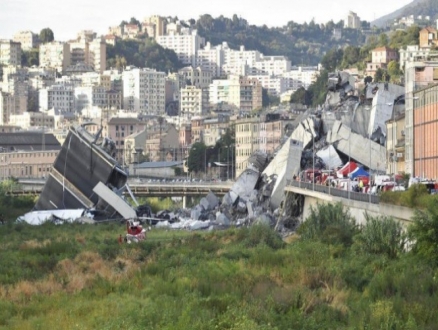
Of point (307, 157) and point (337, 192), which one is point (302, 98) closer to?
point (307, 157)

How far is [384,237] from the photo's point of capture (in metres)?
43.5

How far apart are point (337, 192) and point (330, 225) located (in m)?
9.18

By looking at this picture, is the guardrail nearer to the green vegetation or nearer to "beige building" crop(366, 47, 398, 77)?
the green vegetation

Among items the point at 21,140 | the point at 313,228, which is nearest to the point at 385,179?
the point at 313,228

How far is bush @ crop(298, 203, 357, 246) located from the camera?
1969 inches

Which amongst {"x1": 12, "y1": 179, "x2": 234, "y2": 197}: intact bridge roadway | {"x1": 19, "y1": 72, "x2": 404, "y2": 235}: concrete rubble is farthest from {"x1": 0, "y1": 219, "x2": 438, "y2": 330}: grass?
{"x1": 12, "y1": 179, "x2": 234, "y2": 197}: intact bridge roadway

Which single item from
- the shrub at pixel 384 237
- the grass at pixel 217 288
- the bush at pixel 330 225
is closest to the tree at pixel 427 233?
the grass at pixel 217 288

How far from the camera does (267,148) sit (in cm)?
14362

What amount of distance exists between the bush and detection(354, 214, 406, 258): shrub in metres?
4.23

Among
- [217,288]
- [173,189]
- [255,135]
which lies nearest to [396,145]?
[173,189]

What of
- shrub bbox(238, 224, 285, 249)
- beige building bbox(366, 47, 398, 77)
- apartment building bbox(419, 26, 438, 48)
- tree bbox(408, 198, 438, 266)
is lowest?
shrub bbox(238, 224, 285, 249)

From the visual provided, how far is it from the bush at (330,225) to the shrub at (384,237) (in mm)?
4235

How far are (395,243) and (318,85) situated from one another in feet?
431

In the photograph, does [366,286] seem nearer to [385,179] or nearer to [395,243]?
[395,243]
